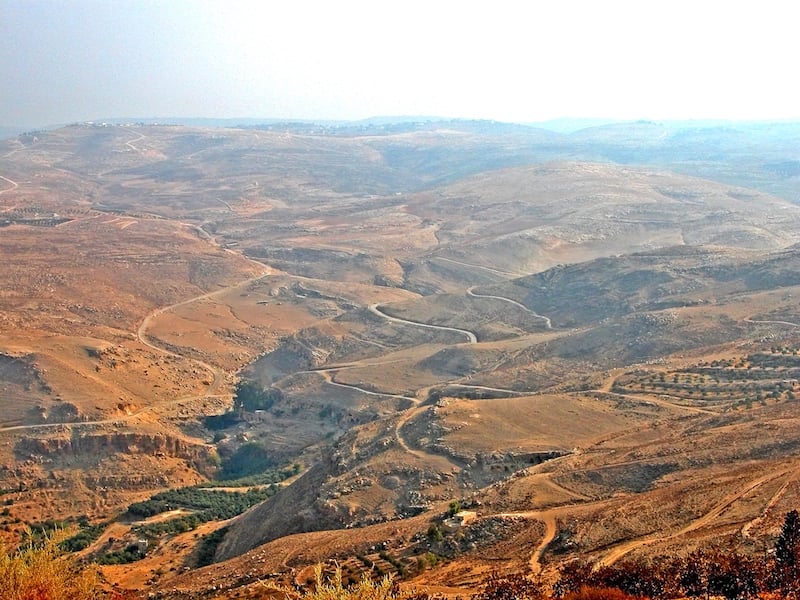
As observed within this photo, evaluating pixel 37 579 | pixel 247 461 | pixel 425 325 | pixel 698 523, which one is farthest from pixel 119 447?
pixel 698 523

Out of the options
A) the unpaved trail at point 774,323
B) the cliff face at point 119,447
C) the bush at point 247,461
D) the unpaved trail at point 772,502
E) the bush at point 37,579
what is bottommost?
the bush at point 247,461

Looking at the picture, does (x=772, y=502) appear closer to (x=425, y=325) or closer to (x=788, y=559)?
(x=788, y=559)

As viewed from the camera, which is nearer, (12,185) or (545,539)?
(545,539)

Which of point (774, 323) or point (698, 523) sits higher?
point (698, 523)

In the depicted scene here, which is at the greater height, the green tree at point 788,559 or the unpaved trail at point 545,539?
the green tree at point 788,559

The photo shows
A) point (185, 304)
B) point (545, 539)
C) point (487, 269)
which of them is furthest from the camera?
point (487, 269)

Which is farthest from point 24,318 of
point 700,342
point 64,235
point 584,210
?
point 584,210

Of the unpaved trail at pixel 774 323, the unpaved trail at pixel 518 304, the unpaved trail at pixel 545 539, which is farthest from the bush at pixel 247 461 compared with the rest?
the unpaved trail at pixel 774 323

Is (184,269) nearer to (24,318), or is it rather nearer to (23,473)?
(24,318)

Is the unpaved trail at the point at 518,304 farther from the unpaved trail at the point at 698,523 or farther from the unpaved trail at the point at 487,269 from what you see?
the unpaved trail at the point at 698,523

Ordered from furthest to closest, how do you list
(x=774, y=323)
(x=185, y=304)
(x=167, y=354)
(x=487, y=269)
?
1. (x=487, y=269)
2. (x=185, y=304)
3. (x=167, y=354)
4. (x=774, y=323)
